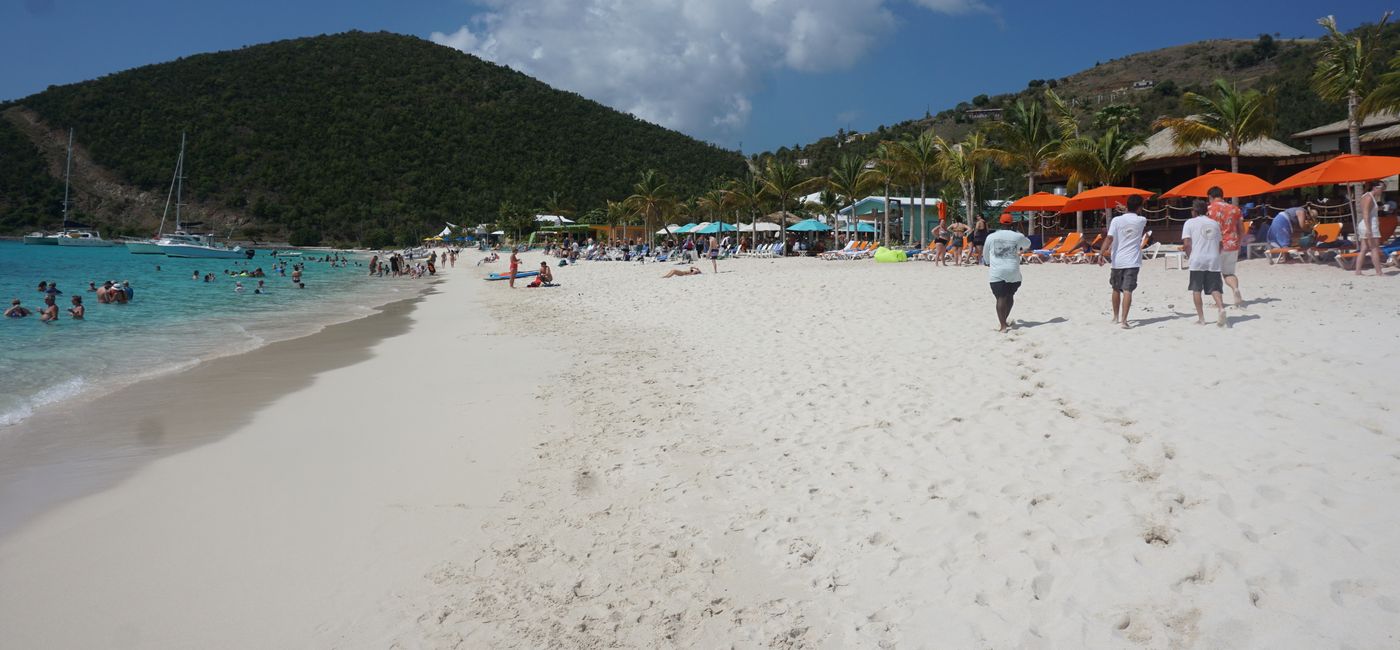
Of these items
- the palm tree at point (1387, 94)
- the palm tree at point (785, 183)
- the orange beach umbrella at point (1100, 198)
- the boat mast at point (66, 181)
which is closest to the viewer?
the palm tree at point (1387, 94)

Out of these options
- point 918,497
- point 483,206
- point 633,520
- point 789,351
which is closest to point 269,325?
point 789,351

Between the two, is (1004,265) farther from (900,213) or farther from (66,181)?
(66,181)

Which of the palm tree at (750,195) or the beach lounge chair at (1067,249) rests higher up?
the palm tree at (750,195)

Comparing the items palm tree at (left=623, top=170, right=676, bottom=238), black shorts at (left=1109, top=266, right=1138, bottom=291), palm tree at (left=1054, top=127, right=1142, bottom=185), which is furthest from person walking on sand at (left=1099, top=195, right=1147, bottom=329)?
palm tree at (left=623, top=170, right=676, bottom=238)

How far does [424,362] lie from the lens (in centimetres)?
926

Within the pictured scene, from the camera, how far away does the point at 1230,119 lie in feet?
59.1

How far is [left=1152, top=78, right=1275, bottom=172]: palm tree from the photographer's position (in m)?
17.7

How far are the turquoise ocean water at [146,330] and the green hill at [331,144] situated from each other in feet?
160

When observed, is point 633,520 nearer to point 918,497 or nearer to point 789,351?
point 918,497

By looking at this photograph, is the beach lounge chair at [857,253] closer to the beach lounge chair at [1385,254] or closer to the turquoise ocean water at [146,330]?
the beach lounge chair at [1385,254]

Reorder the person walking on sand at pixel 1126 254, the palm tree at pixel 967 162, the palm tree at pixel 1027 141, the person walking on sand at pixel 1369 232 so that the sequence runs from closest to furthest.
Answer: the person walking on sand at pixel 1126 254 → the person walking on sand at pixel 1369 232 → the palm tree at pixel 1027 141 → the palm tree at pixel 967 162

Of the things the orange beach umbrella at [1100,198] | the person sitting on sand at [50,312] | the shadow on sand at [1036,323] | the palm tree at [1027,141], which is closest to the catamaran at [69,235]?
the person sitting on sand at [50,312]

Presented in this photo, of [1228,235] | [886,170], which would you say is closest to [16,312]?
[1228,235]

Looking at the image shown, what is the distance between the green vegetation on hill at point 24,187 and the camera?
7531 cm
